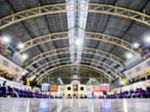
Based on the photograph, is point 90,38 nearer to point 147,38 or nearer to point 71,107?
point 147,38

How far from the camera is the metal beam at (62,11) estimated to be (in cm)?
2828

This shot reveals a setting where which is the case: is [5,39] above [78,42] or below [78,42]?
below

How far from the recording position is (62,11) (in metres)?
28.7

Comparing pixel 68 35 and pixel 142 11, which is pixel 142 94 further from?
pixel 68 35

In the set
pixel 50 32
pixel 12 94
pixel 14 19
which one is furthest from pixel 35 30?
pixel 12 94

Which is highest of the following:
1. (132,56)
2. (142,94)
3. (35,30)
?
(35,30)

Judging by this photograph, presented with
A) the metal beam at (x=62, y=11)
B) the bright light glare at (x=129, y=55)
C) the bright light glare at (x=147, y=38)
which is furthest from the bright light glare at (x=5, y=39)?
A: the bright light glare at (x=129, y=55)

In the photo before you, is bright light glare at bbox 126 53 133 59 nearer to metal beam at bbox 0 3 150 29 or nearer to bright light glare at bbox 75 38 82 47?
bright light glare at bbox 75 38 82 47

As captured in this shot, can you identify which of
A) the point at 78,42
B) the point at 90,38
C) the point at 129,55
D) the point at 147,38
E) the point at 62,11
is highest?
the point at 62,11

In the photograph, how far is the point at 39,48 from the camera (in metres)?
48.2

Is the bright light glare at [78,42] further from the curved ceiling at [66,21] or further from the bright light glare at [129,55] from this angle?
the bright light glare at [129,55]

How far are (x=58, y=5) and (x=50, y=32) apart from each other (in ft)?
34.4

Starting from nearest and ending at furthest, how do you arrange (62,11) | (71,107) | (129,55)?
1. (71,107)
2. (62,11)
3. (129,55)

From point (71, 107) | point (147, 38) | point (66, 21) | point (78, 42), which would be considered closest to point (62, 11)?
point (66, 21)
